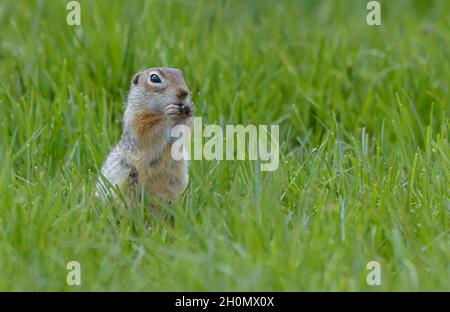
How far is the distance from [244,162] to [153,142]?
1.60ft

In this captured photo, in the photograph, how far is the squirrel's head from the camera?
4949 mm

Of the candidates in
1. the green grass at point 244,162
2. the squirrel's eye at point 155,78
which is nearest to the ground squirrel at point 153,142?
the squirrel's eye at point 155,78

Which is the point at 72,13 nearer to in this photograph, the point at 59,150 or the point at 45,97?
the point at 45,97

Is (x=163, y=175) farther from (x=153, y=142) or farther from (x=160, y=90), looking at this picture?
(x=160, y=90)

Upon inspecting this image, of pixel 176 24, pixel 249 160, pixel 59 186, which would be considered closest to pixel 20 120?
pixel 59 186

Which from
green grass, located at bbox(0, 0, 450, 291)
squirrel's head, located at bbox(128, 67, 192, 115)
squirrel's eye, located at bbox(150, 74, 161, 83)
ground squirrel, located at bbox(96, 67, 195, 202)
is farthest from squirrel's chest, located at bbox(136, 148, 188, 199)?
squirrel's eye, located at bbox(150, 74, 161, 83)

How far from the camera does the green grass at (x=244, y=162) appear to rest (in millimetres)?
3914

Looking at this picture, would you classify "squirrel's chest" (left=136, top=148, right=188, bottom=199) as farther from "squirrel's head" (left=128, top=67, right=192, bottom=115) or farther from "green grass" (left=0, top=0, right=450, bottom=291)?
"squirrel's head" (left=128, top=67, right=192, bottom=115)

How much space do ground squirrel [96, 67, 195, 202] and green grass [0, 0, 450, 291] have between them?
0.57ft

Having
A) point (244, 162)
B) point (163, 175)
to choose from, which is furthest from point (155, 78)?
point (244, 162)

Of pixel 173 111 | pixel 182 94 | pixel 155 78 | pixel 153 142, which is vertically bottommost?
pixel 153 142

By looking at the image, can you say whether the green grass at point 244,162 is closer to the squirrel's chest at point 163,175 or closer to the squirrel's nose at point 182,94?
the squirrel's chest at point 163,175

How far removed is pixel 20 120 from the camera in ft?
18.1

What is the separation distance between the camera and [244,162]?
4844 millimetres
